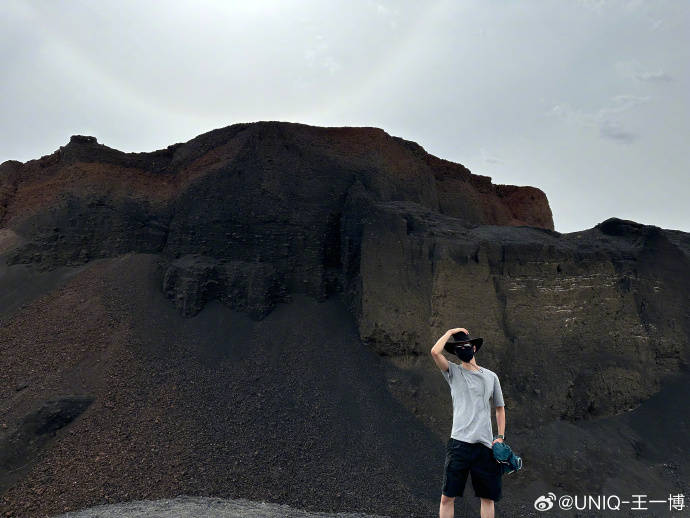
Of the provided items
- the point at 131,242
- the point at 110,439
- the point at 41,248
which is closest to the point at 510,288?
the point at 110,439

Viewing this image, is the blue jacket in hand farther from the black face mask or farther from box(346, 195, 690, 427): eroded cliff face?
box(346, 195, 690, 427): eroded cliff face

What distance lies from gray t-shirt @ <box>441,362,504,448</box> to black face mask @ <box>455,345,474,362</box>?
124 mm

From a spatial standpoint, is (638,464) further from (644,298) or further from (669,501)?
(644,298)

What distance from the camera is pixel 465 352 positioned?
4.51 metres

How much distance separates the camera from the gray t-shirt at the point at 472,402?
4277mm

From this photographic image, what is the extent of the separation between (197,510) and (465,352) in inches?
206

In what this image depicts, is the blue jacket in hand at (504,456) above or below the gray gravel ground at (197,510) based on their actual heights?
above

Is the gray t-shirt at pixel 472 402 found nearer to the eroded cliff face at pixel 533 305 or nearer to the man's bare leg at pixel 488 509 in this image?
the man's bare leg at pixel 488 509

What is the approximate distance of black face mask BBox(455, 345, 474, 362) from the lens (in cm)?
450

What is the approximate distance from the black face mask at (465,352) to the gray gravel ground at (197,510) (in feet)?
14.5

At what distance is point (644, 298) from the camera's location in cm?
1282

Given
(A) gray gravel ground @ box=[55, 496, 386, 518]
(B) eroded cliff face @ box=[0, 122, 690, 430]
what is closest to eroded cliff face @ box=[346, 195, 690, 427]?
(B) eroded cliff face @ box=[0, 122, 690, 430]

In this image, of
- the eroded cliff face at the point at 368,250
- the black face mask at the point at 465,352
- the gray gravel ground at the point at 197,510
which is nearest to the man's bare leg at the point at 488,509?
the black face mask at the point at 465,352

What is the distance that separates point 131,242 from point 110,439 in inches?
270
